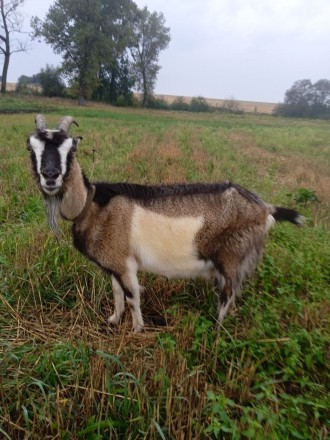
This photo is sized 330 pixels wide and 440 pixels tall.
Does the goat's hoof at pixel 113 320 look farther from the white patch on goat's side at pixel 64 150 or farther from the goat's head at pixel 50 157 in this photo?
the white patch on goat's side at pixel 64 150

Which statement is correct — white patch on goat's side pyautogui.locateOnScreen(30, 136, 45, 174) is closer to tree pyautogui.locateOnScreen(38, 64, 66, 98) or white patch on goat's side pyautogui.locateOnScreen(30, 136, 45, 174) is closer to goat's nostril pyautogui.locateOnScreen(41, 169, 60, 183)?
goat's nostril pyautogui.locateOnScreen(41, 169, 60, 183)

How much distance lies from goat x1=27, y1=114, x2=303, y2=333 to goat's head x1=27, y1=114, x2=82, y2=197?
0.10 m

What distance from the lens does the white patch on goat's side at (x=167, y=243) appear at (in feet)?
9.84

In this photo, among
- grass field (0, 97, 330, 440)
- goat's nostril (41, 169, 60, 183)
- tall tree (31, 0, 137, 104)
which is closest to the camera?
grass field (0, 97, 330, 440)

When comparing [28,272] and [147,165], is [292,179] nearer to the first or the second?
[147,165]

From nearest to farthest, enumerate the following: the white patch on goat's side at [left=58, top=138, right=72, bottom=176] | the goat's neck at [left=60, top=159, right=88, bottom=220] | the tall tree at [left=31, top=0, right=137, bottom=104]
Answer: the white patch on goat's side at [left=58, top=138, right=72, bottom=176]
the goat's neck at [left=60, top=159, right=88, bottom=220]
the tall tree at [left=31, top=0, right=137, bottom=104]

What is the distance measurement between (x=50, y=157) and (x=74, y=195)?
16.8 inches

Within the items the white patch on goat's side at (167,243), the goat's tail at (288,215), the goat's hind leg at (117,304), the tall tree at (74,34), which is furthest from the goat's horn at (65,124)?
the tall tree at (74,34)

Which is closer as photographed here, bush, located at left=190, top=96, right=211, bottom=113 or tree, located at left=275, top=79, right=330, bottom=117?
bush, located at left=190, top=96, right=211, bottom=113

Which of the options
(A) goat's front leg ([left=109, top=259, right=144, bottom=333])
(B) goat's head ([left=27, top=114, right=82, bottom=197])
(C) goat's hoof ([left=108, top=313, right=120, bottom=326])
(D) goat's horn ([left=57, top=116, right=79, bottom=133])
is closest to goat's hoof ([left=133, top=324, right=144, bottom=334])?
(A) goat's front leg ([left=109, top=259, right=144, bottom=333])

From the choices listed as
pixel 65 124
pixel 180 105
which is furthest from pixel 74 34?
pixel 65 124

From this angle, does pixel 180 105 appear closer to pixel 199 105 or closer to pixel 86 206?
pixel 199 105

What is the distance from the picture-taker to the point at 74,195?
2992 mm

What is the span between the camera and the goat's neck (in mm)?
2955
